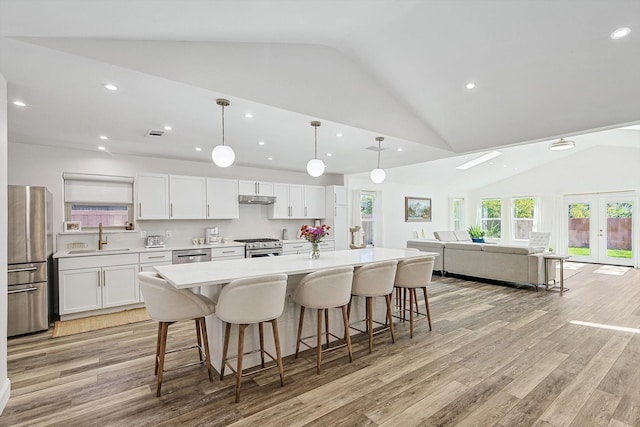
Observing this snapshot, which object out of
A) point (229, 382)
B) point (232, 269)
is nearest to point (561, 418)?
point (229, 382)

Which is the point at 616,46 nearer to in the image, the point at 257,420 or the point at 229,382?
the point at 257,420

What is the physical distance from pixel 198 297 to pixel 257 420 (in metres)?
0.98

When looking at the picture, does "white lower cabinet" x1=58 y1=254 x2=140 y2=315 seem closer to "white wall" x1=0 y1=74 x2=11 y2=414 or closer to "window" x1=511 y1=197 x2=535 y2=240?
"white wall" x1=0 y1=74 x2=11 y2=414

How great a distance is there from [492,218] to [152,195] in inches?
432

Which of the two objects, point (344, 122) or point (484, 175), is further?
point (484, 175)

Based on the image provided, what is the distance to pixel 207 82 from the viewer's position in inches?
102

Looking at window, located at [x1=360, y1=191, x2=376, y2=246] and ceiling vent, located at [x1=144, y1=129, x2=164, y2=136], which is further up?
ceiling vent, located at [x1=144, y1=129, x2=164, y2=136]

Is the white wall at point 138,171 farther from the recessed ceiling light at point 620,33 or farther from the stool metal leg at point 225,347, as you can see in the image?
the recessed ceiling light at point 620,33

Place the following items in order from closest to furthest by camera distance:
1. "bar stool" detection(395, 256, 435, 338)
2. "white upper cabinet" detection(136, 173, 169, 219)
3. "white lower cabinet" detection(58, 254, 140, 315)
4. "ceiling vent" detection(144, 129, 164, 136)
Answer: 1. "bar stool" detection(395, 256, 435, 338)
2. "ceiling vent" detection(144, 129, 164, 136)
3. "white lower cabinet" detection(58, 254, 140, 315)
4. "white upper cabinet" detection(136, 173, 169, 219)

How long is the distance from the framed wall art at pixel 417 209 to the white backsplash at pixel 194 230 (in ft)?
12.2

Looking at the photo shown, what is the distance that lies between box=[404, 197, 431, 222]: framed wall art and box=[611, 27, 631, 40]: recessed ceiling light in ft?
22.9

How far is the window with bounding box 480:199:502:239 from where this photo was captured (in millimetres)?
11180

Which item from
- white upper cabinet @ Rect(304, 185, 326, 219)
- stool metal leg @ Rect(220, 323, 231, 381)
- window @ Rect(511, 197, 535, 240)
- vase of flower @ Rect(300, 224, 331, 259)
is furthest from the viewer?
window @ Rect(511, 197, 535, 240)

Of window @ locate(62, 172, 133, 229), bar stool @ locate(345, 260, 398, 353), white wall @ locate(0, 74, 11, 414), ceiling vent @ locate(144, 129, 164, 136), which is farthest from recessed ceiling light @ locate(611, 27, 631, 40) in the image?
window @ locate(62, 172, 133, 229)
